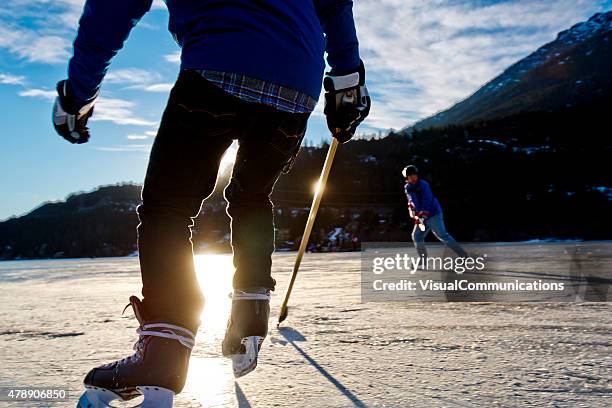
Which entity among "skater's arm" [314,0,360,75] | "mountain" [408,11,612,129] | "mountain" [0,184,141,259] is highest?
"mountain" [408,11,612,129]

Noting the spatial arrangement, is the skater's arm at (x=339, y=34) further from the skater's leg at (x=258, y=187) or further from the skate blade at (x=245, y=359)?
the skate blade at (x=245, y=359)

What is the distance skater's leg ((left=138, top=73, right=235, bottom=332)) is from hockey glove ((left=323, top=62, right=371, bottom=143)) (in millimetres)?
399

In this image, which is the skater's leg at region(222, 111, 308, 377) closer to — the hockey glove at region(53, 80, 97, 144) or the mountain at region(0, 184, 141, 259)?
the hockey glove at region(53, 80, 97, 144)

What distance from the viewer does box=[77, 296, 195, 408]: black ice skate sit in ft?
3.78

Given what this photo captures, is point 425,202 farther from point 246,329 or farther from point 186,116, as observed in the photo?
point 186,116

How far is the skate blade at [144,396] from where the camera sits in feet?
3.78

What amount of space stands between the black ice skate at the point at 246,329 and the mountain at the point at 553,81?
83273 millimetres

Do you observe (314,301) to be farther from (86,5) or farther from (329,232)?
(329,232)

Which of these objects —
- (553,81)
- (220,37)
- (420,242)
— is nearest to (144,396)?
(220,37)

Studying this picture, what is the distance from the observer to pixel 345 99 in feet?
5.00

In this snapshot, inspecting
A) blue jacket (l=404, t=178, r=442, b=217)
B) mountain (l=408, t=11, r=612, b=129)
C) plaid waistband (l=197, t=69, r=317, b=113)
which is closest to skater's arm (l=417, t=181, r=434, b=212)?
blue jacket (l=404, t=178, r=442, b=217)

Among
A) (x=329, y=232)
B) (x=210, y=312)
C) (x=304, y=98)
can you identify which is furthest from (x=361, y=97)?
(x=329, y=232)

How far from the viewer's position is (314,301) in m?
3.61

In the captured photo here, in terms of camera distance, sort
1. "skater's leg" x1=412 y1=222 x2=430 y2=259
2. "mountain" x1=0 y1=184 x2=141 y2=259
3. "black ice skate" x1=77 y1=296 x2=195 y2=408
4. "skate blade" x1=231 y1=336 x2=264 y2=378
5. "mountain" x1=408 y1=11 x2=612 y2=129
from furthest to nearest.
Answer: "mountain" x1=408 y1=11 x2=612 y2=129
"mountain" x1=0 y1=184 x2=141 y2=259
"skater's leg" x1=412 y1=222 x2=430 y2=259
"skate blade" x1=231 y1=336 x2=264 y2=378
"black ice skate" x1=77 y1=296 x2=195 y2=408
